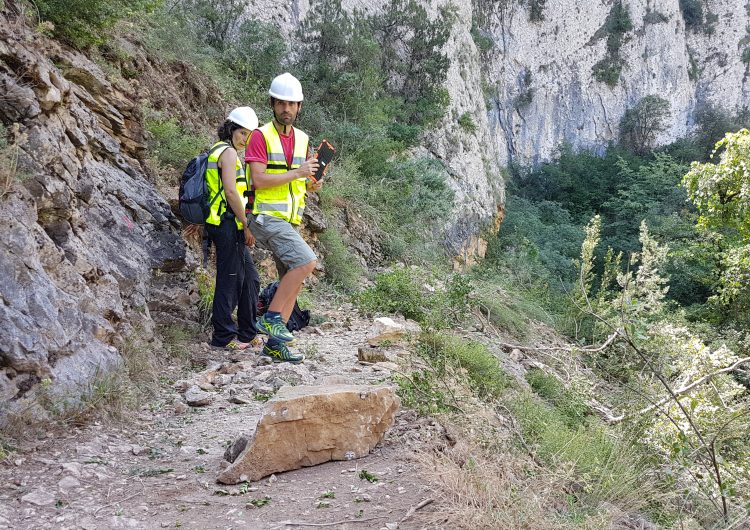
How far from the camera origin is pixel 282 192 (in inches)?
170

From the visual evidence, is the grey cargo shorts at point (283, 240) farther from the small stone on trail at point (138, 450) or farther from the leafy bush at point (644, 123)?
the leafy bush at point (644, 123)

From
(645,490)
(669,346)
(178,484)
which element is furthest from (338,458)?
(669,346)

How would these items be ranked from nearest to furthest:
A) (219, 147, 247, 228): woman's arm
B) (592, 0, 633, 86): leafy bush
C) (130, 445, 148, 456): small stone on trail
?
1. (130, 445, 148, 456): small stone on trail
2. (219, 147, 247, 228): woman's arm
3. (592, 0, 633, 86): leafy bush

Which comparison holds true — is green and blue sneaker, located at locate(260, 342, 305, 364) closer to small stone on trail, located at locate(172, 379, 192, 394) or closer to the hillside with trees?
the hillside with trees

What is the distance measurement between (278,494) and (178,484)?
475 mm

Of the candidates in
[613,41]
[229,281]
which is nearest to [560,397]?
[229,281]

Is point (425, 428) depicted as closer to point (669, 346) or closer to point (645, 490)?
point (645, 490)

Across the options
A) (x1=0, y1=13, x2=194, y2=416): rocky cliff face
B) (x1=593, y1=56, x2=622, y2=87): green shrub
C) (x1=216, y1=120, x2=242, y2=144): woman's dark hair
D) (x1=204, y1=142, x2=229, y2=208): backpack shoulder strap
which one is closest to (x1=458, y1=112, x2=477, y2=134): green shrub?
(x1=0, y1=13, x2=194, y2=416): rocky cliff face

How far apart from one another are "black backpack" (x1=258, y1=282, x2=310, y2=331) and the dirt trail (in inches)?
87.7

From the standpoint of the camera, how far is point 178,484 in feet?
8.60

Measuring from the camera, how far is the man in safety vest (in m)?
4.12

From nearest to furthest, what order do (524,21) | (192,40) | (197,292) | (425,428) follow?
(425,428) < (197,292) < (192,40) < (524,21)

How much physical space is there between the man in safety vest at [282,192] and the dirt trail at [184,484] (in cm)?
108

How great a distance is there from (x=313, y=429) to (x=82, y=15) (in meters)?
4.92
